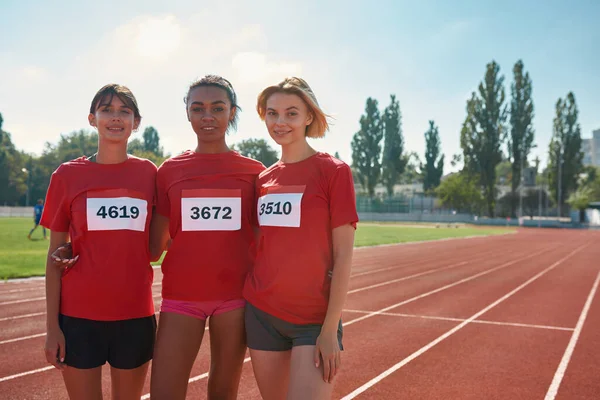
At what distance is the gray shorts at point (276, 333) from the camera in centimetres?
206

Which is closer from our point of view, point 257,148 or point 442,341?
point 442,341

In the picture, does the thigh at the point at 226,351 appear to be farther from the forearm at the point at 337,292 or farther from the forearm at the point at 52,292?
the forearm at the point at 52,292

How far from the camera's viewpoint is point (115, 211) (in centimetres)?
220

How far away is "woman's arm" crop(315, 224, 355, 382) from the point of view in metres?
1.98

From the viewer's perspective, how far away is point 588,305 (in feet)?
28.2

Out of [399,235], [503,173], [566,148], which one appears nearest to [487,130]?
[566,148]

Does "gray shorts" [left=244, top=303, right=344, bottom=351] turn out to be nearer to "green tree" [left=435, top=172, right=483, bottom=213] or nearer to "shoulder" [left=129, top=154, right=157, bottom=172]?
"shoulder" [left=129, top=154, right=157, bottom=172]

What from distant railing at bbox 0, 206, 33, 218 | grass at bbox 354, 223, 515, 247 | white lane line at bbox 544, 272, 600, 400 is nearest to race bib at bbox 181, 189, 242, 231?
white lane line at bbox 544, 272, 600, 400

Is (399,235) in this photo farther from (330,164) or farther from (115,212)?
(115,212)

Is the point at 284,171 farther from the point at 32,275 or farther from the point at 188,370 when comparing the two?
the point at 32,275

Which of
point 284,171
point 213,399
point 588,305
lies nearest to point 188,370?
point 213,399

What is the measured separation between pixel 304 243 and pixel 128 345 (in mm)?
906

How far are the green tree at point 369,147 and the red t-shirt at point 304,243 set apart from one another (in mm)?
51968

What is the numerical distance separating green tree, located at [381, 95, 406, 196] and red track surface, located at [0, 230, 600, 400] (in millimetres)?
43143
